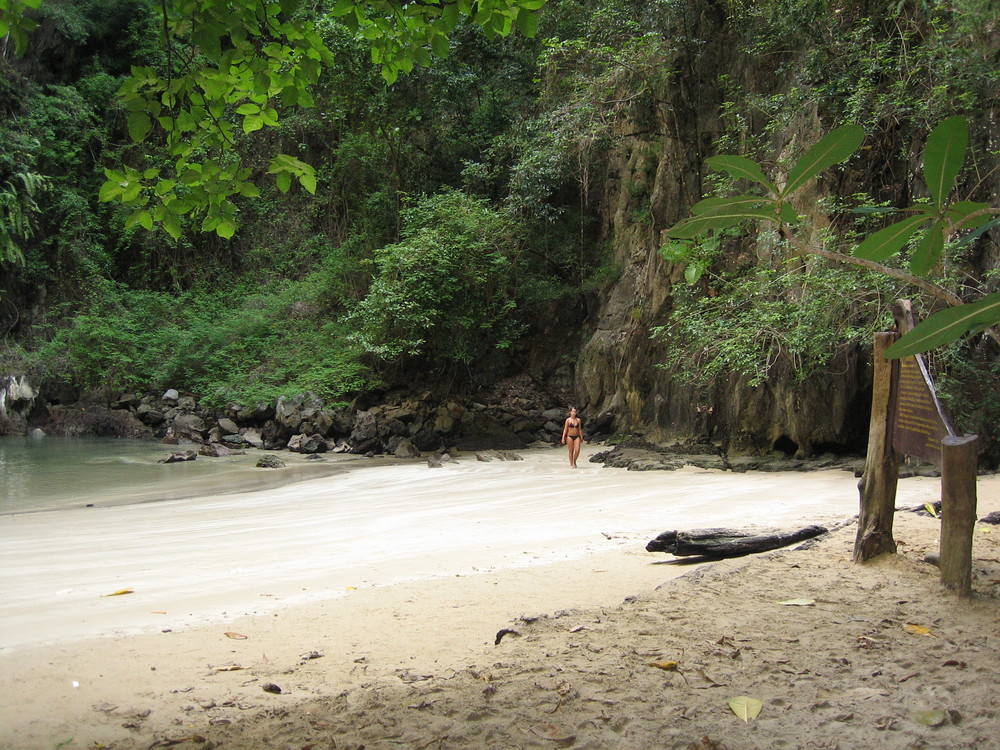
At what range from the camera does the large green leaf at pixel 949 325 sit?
1.59 metres

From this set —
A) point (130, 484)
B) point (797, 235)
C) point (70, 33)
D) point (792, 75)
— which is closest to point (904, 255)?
point (797, 235)

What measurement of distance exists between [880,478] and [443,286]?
44.2 ft

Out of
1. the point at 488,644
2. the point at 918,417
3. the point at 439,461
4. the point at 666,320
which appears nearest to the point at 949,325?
the point at 488,644

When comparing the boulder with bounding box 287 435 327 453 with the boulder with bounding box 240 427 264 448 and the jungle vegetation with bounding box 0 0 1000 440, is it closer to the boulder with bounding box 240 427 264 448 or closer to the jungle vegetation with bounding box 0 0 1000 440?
the boulder with bounding box 240 427 264 448

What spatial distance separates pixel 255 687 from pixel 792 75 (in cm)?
1323

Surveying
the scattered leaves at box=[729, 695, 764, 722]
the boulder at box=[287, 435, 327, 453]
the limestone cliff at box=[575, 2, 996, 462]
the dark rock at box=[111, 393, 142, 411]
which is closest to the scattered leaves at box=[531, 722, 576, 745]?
the scattered leaves at box=[729, 695, 764, 722]

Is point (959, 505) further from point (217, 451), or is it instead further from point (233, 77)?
point (217, 451)

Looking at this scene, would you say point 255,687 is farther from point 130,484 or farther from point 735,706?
point 130,484

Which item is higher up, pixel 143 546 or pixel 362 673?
pixel 362 673

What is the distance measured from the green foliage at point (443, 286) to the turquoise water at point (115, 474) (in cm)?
353

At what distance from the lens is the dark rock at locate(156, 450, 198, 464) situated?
14.5 meters

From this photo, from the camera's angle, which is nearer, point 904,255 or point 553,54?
point 904,255

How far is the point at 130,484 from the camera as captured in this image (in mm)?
11641

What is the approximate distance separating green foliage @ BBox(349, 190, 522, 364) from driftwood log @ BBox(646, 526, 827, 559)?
12106 millimetres
